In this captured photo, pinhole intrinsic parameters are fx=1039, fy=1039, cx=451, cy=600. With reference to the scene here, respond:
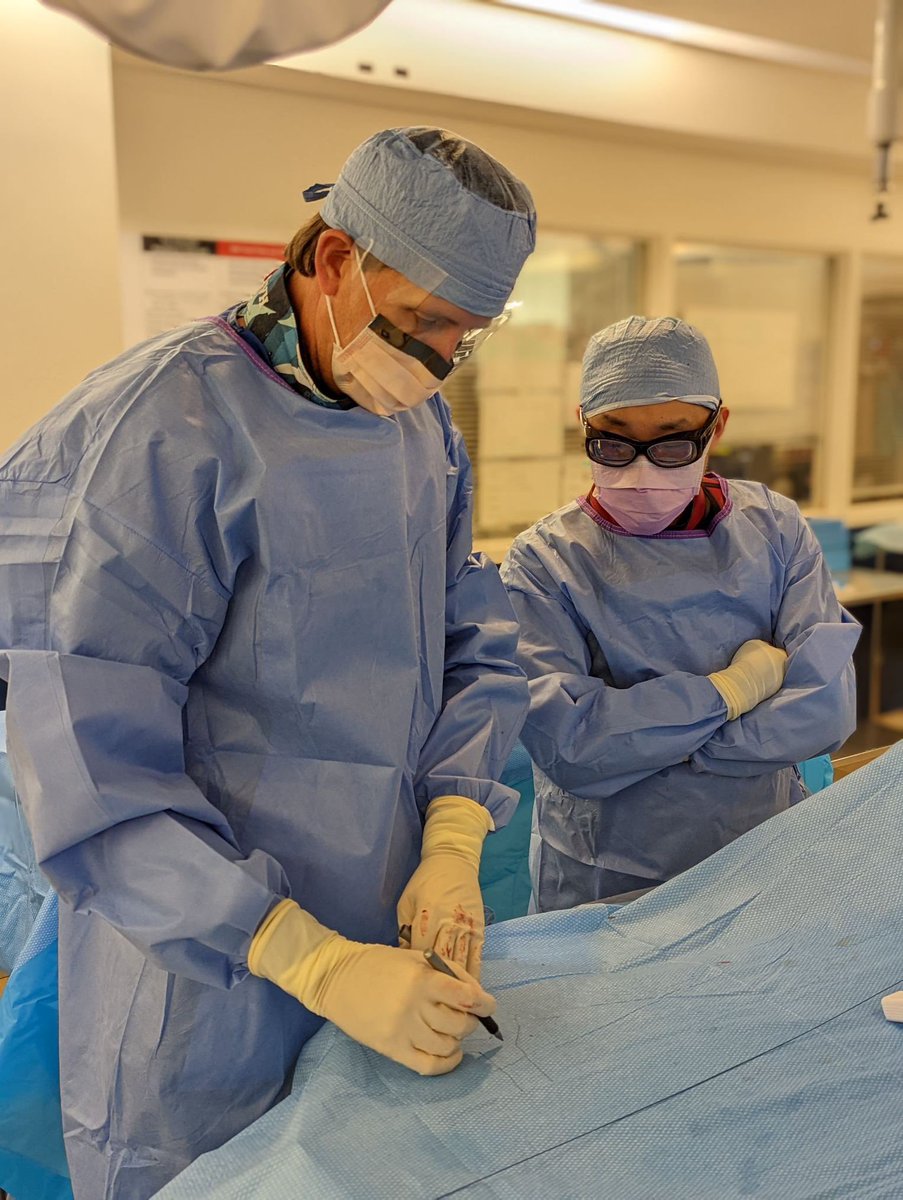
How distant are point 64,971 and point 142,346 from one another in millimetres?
663

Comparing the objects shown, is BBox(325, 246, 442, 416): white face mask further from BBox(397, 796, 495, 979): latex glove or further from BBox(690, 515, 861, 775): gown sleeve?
BBox(690, 515, 861, 775): gown sleeve

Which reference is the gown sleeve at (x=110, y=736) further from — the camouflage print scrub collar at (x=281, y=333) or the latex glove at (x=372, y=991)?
the camouflage print scrub collar at (x=281, y=333)

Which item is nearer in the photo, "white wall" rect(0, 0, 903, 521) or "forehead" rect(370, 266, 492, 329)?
"forehead" rect(370, 266, 492, 329)

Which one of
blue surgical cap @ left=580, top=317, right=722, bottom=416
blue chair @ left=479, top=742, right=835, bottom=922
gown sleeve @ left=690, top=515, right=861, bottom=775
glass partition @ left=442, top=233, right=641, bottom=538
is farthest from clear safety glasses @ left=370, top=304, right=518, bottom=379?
glass partition @ left=442, top=233, right=641, bottom=538

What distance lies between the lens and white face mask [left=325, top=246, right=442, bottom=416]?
3.45 ft

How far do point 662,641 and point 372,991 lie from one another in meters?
0.84

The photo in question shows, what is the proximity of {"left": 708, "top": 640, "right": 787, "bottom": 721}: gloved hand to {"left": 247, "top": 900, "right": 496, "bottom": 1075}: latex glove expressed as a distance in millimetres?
700

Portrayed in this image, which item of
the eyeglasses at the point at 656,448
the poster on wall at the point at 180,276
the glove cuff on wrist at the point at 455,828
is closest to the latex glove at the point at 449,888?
the glove cuff on wrist at the point at 455,828

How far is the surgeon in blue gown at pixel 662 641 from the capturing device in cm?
153

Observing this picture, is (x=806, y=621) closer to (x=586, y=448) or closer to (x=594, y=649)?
(x=594, y=649)

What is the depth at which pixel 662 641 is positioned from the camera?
1.65m

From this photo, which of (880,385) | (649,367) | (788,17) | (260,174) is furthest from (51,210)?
(880,385)

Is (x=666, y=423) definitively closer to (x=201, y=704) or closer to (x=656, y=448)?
(x=656, y=448)

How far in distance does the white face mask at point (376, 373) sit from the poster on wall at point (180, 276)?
219 cm
